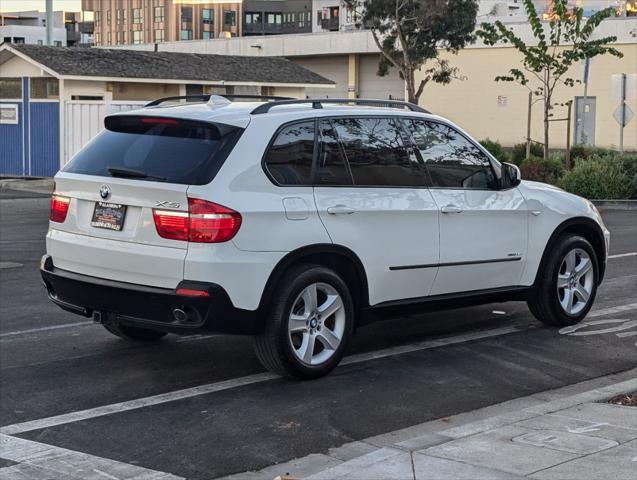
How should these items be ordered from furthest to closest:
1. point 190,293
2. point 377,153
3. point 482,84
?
point 482,84, point 377,153, point 190,293

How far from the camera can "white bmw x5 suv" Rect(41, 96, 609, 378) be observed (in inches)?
283

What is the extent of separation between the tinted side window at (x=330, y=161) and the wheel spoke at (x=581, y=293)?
284 cm

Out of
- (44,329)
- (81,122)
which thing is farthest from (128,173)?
(81,122)

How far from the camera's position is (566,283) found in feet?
31.7

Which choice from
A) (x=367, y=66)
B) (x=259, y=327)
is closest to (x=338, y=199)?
(x=259, y=327)

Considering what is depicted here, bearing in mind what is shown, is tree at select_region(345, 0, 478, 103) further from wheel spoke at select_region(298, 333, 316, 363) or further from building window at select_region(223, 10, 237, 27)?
building window at select_region(223, 10, 237, 27)

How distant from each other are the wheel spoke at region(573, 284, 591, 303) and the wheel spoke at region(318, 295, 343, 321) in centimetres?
287

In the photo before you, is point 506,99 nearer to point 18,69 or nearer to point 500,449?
point 18,69

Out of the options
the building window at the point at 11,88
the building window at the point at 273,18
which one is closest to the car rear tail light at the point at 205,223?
the building window at the point at 11,88

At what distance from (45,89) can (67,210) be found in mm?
23294

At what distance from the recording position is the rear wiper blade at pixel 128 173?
24.2 feet

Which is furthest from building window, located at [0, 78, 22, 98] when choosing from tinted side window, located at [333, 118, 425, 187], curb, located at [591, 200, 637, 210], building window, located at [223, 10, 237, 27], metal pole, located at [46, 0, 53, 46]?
building window, located at [223, 10, 237, 27]

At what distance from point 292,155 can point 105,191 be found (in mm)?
1280

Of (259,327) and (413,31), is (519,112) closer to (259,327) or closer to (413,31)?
(413,31)
